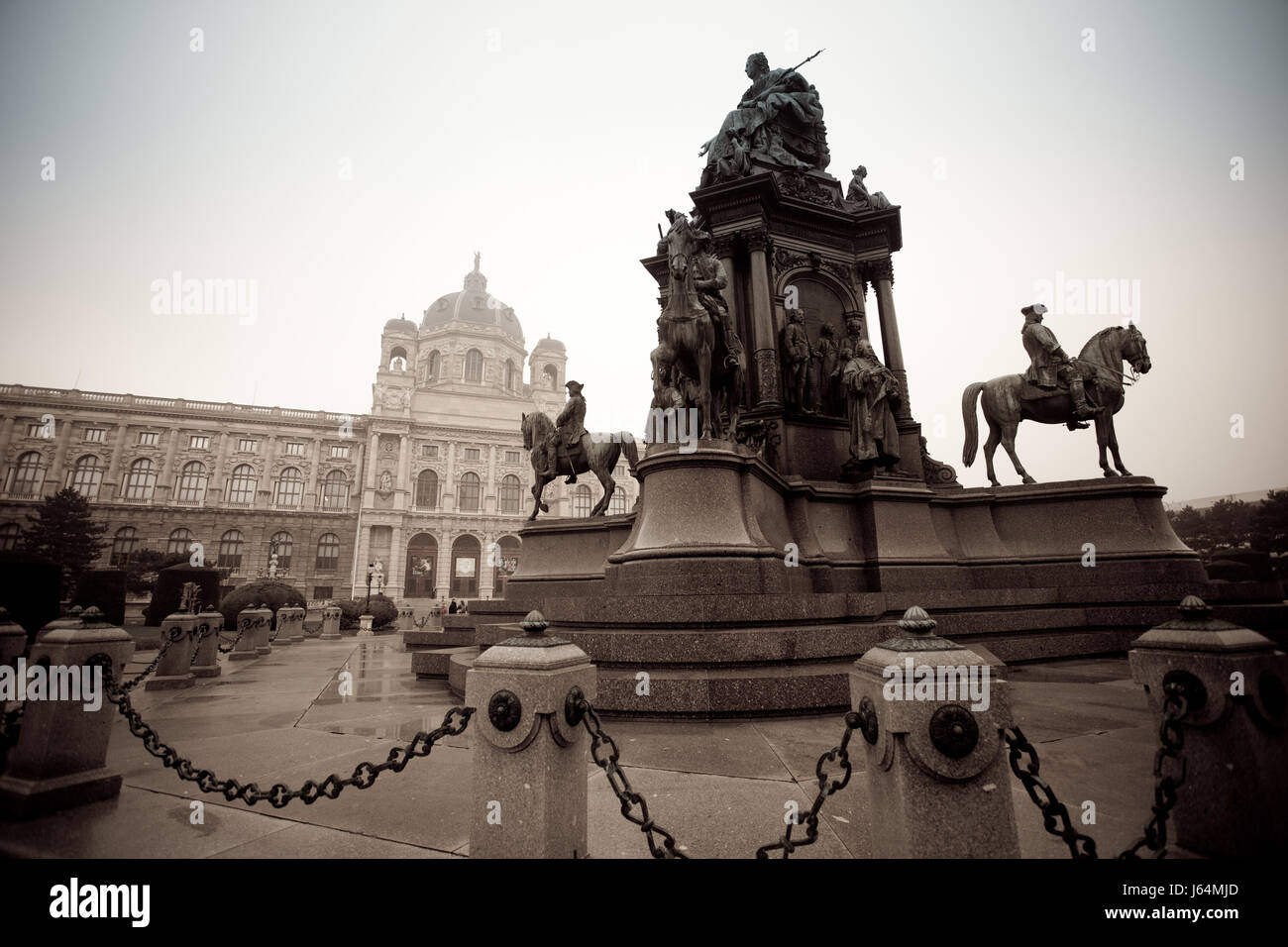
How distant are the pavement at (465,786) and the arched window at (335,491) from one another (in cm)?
6252

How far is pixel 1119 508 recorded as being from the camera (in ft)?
28.6

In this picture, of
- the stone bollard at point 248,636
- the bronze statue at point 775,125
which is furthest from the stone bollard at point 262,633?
the bronze statue at point 775,125

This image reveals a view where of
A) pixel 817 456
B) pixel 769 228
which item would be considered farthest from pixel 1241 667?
pixel 769 228

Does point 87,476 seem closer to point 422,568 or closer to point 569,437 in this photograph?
point 422,568

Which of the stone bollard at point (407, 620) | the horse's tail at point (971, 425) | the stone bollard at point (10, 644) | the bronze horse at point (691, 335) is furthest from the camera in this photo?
the stone bollard at point (407, 620)

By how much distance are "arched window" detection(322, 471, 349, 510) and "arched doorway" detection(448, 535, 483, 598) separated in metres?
13.4

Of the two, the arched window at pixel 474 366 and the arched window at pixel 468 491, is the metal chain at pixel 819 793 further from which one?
the arched window at pixel 474 366

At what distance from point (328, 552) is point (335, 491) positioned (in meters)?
6.89

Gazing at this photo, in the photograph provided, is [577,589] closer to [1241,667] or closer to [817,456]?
[817,456]

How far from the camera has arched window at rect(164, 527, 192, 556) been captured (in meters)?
55.3

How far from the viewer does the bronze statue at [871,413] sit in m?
8.62

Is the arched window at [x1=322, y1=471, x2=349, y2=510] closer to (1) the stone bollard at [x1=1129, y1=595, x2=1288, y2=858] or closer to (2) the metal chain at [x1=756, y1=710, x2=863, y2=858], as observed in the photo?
→ (2) the metal chain at [x1=756, y1=710, x2=863, y2=858]

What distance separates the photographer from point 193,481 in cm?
5800

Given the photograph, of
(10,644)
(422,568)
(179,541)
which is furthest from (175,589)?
(179,541)
